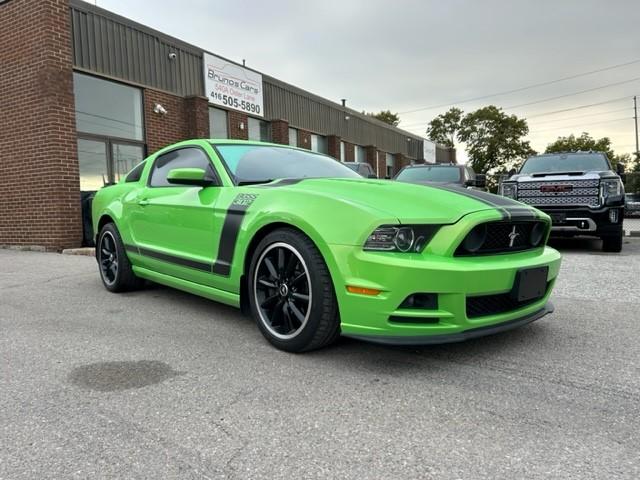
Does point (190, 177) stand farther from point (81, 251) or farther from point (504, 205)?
point (81, 251)

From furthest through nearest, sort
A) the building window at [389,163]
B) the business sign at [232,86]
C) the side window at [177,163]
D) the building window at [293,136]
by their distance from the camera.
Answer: the building window at [389,163] → the building window at [293,136] → the business sign at [232,86] → the side window at [177,163]

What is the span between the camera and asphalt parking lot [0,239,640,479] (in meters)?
1.83

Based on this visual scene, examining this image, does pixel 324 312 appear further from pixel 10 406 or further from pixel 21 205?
pixel 21 205

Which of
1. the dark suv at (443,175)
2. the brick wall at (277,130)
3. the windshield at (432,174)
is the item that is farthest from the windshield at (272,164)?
the brick wall at (277,130)

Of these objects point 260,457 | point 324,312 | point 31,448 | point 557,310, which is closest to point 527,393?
point 324,312

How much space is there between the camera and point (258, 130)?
1529cm

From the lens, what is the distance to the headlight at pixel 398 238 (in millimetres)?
2648

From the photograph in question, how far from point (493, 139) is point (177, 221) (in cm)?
4795

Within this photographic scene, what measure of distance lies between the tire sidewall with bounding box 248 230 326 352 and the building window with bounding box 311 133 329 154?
15.8 m

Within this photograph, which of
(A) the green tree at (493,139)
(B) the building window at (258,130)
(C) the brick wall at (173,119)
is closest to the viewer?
(C) the brick wall at (173,119)

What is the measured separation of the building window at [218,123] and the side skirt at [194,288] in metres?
9.08

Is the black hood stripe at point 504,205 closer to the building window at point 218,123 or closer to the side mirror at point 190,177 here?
the side mirror at point 190,177

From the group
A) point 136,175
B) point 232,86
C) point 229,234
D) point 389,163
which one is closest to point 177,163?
point 136,175

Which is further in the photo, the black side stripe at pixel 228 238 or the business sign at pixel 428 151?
the business sign at pixel 428 151
